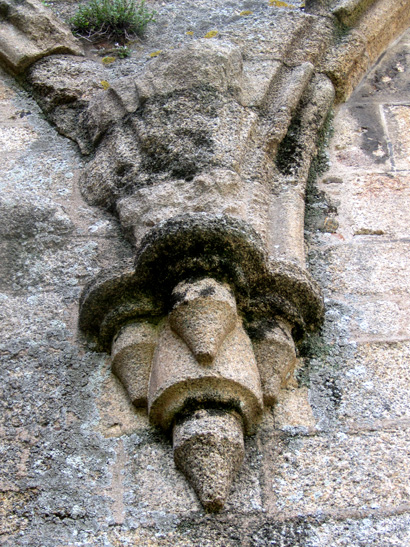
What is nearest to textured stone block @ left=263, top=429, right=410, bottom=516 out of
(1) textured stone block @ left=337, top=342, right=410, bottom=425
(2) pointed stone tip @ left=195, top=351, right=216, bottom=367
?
(1) textured stone block @ left=337, top=342, right=410, bottom=425

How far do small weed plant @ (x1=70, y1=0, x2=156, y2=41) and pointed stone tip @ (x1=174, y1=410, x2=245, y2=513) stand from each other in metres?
2.23

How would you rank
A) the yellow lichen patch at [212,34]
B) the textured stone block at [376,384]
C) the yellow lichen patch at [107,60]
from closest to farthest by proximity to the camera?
1. the textured stone block at [376,384]
2. the yellow lichen patch at [212,34]
3. the yellow lichen patch at [107,60]

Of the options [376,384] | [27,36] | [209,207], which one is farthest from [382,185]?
[27,36]

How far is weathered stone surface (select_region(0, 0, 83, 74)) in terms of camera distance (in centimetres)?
290

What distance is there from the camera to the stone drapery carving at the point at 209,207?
1.59m

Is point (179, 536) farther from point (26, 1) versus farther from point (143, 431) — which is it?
point (26, 1)

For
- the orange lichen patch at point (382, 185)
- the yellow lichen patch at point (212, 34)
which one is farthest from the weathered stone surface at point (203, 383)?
the yellow lichen patch at point (212, 34)

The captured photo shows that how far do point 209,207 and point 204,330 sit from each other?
19.4 inches

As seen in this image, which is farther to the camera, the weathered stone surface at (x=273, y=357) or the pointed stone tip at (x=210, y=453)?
the weathered stone surface at (x=273, y=357)

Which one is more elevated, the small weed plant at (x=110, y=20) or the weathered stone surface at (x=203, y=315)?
the small weed plant at (x=110, y=20)

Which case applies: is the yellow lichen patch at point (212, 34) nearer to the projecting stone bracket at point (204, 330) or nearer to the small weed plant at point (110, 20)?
the small weed plant at point (110, 20)

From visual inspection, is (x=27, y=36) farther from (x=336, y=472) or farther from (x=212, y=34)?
(x=336, y=472)

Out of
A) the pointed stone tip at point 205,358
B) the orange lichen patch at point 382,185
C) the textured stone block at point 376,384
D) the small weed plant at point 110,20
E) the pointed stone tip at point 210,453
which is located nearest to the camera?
the pointed stone tip at point 210,453

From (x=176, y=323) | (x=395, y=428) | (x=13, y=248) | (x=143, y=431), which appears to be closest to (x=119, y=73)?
(x=13, y=248)
